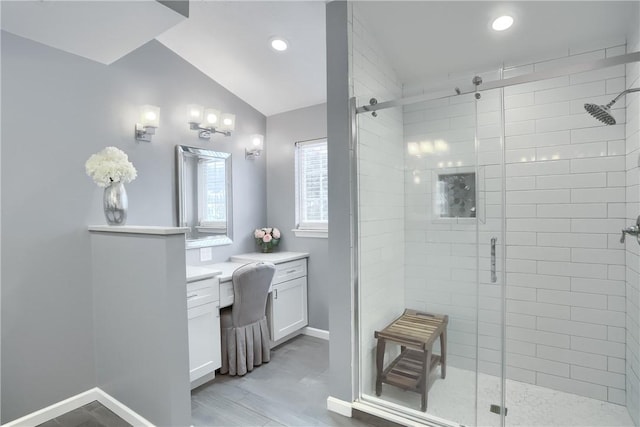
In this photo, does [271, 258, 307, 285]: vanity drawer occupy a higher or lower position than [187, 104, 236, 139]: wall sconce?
lower

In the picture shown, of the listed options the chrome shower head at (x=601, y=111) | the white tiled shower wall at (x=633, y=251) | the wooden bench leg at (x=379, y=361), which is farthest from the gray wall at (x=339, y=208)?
the white tiled shower wall at (x=633, y=251)

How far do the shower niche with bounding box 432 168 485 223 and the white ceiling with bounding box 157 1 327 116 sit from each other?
4.60ft

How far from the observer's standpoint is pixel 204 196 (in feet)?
10.2

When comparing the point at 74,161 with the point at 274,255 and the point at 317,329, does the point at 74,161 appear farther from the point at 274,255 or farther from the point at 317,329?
the point at 317,329

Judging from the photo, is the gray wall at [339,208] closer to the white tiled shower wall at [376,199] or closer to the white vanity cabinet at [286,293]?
the white tiled shower wall at [376,199]

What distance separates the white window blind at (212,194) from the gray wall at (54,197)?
452mm

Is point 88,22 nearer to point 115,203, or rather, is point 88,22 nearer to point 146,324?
point 115,203

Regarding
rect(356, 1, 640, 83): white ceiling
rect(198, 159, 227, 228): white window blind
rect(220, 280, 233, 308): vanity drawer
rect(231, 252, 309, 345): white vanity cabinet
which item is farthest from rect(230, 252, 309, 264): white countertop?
rect(356, 1, 640, 83): white ceiling

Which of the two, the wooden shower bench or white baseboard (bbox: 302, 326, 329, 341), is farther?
white baseboard (bbox: 302, 326, 329, 341)

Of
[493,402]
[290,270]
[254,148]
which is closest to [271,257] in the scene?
[290,270]

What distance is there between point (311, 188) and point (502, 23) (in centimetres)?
206

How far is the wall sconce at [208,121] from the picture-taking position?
2934mm

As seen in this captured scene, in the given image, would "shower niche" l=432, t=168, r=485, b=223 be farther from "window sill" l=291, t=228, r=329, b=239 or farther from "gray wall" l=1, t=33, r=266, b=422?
"gray wall" l=1, t=33, r=266, b=422

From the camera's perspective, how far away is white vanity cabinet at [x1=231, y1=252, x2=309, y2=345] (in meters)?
3.08
